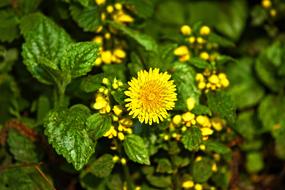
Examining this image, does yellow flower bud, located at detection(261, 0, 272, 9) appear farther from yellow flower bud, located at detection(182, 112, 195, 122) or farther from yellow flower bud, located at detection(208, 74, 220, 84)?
yellow flower bud, located at detection(182, 112, 195, 122)

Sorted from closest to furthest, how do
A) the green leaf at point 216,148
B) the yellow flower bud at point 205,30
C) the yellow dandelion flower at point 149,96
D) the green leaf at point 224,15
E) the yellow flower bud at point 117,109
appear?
the yellow dandelion flower at point 149,96 → the yellow flower bud at point 117,109 → the green leaf at point 216,148 → the yellow flower bud at point 205,30 → the green leaf at point 224,15

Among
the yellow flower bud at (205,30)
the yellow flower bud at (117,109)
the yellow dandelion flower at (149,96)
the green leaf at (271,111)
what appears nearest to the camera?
the yellow dandelion flower at (149,96)

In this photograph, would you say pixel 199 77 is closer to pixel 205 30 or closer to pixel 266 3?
pixel 205 30

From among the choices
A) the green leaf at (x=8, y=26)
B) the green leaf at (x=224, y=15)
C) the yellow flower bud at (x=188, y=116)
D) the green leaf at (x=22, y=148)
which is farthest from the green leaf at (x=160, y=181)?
the green leaf at (x=224, y=15)

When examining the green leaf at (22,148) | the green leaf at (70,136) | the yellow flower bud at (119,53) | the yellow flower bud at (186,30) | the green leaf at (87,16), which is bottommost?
the green leaf at (22,148)

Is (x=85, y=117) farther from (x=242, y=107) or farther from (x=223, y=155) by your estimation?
(x=242, y=107)

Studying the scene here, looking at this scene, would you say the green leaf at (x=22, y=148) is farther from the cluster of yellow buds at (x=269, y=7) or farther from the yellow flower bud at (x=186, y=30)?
the cluster of yellow buds at (x=269, y=7)

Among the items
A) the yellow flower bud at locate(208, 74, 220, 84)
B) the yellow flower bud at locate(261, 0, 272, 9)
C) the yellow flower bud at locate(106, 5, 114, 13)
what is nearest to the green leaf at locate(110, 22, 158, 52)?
the yellow flower bud at locate(106, 5, 114, 13)

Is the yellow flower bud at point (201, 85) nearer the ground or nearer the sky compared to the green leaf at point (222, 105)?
nearer the sky
